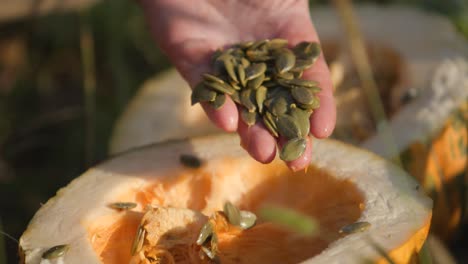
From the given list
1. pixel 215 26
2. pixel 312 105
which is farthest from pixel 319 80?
pixel 215 26

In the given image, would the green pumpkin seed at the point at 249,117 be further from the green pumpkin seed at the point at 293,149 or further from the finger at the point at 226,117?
the green pumpkin seed at the point at 293,149

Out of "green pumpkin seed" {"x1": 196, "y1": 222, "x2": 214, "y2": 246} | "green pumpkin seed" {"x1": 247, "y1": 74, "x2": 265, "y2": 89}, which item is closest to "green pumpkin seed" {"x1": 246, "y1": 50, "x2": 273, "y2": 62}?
"green pumpkin seed" {"x1": 247, "y1": 74, "x2": 265, "y2": 89}

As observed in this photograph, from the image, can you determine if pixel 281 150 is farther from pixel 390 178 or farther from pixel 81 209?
pixel 81 209

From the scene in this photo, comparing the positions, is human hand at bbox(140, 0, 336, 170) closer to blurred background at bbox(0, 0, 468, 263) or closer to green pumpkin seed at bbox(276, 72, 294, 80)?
green pumpkin seed at bbox(276, 72, 294, 80)

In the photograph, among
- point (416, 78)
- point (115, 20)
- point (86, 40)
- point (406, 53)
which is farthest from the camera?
point (115, 20)

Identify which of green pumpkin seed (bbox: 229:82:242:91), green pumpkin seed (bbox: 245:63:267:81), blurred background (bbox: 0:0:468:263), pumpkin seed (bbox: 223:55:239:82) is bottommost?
blurred background (bbox: 0:0:468:263)

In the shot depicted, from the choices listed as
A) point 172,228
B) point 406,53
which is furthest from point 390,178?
point 406,53
